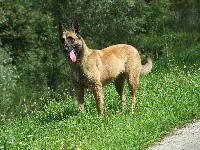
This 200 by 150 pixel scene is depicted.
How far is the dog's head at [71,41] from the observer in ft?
37.8

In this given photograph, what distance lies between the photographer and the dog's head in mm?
11531

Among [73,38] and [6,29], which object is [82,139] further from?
[6,29]

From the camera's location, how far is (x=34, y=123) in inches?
448

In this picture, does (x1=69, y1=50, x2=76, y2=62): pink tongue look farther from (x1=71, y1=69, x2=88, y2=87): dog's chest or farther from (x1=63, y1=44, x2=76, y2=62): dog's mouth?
(x1=71, y1=69, x2=88, y2=87): dog's chest

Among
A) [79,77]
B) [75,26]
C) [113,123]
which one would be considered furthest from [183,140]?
[75,26]

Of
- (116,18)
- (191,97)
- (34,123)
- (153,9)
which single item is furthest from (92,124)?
(153,9)

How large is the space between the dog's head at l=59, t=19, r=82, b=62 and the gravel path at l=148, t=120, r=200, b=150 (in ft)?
10.6

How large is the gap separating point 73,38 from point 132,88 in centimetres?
217

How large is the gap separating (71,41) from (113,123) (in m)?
2.45

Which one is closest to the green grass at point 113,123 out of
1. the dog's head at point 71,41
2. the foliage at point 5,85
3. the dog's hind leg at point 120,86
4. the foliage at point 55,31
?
the dog's hind leg at point 120,86

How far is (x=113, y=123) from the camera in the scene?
33.3 ft

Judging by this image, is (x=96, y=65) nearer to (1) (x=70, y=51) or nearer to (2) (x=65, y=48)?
(1) (x=70, y=51)

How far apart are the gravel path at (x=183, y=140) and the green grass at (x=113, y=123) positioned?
0.65 ft

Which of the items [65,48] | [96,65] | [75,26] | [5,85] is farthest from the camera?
[5,85]
